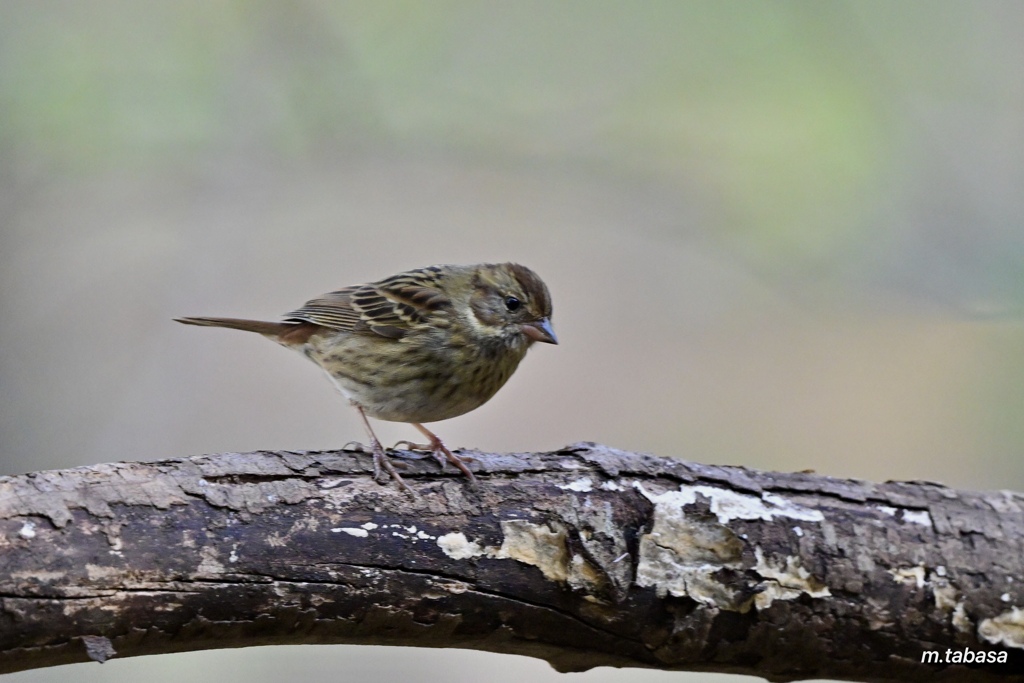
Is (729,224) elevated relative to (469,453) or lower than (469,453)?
elevated

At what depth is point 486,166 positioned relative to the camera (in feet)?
15.7

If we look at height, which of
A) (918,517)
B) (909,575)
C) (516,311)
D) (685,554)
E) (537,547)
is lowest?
(537,547)

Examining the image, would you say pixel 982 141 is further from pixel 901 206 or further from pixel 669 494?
pixel 669 494

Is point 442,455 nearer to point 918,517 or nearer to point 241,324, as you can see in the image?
point 241,324

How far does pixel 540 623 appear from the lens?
295 cm

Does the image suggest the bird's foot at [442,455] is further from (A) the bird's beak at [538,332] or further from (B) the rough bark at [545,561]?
(A) the bird's beak at [538,332]

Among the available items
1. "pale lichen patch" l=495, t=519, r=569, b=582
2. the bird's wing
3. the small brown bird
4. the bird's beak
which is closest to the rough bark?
"pale lichen patch" l=495, t=519, r=569, b=582

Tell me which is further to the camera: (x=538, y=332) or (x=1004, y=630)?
(x=538, y=332)

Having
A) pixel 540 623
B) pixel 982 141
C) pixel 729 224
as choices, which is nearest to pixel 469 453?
pixel 540 623

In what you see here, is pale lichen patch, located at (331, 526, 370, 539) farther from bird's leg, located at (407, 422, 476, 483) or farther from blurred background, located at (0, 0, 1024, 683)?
blurred background, located at (0, 0, 1024, 683)

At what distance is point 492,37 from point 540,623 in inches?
122

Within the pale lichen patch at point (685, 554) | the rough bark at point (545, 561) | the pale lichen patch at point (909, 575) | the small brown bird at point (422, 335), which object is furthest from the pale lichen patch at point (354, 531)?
the pale lichen patch at point (909, 575)

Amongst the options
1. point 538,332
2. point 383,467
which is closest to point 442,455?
point 383,467

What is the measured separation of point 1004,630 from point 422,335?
2569mm
